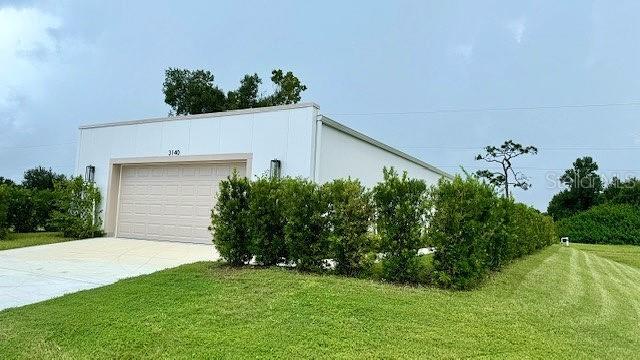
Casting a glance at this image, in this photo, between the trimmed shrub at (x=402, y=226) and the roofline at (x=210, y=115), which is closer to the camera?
the trimmed shrub at (x=402, y=226)

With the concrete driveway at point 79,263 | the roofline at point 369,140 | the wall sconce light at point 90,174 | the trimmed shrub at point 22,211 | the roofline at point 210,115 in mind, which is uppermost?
the roofline at point 210,115

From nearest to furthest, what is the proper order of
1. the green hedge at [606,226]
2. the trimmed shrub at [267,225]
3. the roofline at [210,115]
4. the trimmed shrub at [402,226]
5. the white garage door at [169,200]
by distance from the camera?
the trimmed shrub at [402,226], the trimmed shrub at [267,225], the roofline at [210,115], the white garage door at [169,200], the green hedge at [606,226]

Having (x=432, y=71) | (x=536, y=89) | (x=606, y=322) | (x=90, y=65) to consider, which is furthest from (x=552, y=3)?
(x=90, y=65)

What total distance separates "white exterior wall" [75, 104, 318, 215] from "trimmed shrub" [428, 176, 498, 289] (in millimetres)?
4582

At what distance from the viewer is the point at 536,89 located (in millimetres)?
23812

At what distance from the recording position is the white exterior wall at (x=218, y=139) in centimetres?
1064

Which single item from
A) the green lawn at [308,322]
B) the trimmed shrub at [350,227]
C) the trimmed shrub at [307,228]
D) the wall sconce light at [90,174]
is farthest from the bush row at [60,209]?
the trimmed shrub at [350,227]

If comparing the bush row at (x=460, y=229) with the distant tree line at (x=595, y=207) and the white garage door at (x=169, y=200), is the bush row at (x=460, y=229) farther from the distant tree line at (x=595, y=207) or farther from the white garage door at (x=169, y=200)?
the distant tree line at (x=595, y=207)

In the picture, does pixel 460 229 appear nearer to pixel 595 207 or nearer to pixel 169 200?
pixel 169 200

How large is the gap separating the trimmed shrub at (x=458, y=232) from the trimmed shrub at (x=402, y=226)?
0.65ft

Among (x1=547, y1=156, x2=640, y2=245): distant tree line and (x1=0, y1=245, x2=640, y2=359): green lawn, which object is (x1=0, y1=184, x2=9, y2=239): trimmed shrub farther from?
(x1=547, y1=156, x2=640, y2=245): distant tree line

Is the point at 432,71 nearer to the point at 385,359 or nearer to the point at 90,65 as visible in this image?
the point at 90,65

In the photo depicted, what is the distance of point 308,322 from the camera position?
14.8 feet

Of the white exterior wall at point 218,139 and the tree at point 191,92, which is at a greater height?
the tree at point 191,92
